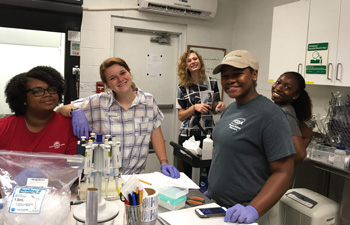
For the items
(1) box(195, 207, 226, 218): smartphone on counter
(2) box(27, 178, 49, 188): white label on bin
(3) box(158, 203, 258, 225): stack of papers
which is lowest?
(3) box(158, 203, 258, 225): stack of papers

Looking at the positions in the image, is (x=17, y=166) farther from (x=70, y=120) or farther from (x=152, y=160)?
(x=152, y=160)

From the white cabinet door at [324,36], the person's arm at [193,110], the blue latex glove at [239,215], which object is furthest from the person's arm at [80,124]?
the white cabinet door at [324,36]

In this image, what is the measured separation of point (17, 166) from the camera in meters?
1.04

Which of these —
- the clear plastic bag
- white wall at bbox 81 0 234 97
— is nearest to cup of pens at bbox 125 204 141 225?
the clear plastic bag

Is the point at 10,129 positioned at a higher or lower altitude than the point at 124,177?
higher

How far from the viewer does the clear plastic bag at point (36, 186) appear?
89 centimetres

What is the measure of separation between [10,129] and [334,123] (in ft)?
8.32

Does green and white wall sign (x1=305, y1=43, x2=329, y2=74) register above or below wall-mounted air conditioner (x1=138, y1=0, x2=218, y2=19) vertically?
below

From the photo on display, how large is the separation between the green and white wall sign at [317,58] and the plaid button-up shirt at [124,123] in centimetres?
167

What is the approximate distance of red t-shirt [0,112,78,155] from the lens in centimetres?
154

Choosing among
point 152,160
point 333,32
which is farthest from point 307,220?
point 152,160

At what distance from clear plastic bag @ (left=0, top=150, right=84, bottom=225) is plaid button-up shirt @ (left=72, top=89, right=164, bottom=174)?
0.70 meters

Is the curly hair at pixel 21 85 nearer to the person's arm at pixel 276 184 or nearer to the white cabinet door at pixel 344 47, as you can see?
the person's arm at pixel 276 184

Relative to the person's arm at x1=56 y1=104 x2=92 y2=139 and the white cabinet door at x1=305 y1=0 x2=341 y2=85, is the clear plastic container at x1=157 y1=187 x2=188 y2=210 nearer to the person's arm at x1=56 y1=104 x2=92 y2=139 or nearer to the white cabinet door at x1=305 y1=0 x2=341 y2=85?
the person's arm at x1=56 y1=104 x2=92 y2=139
